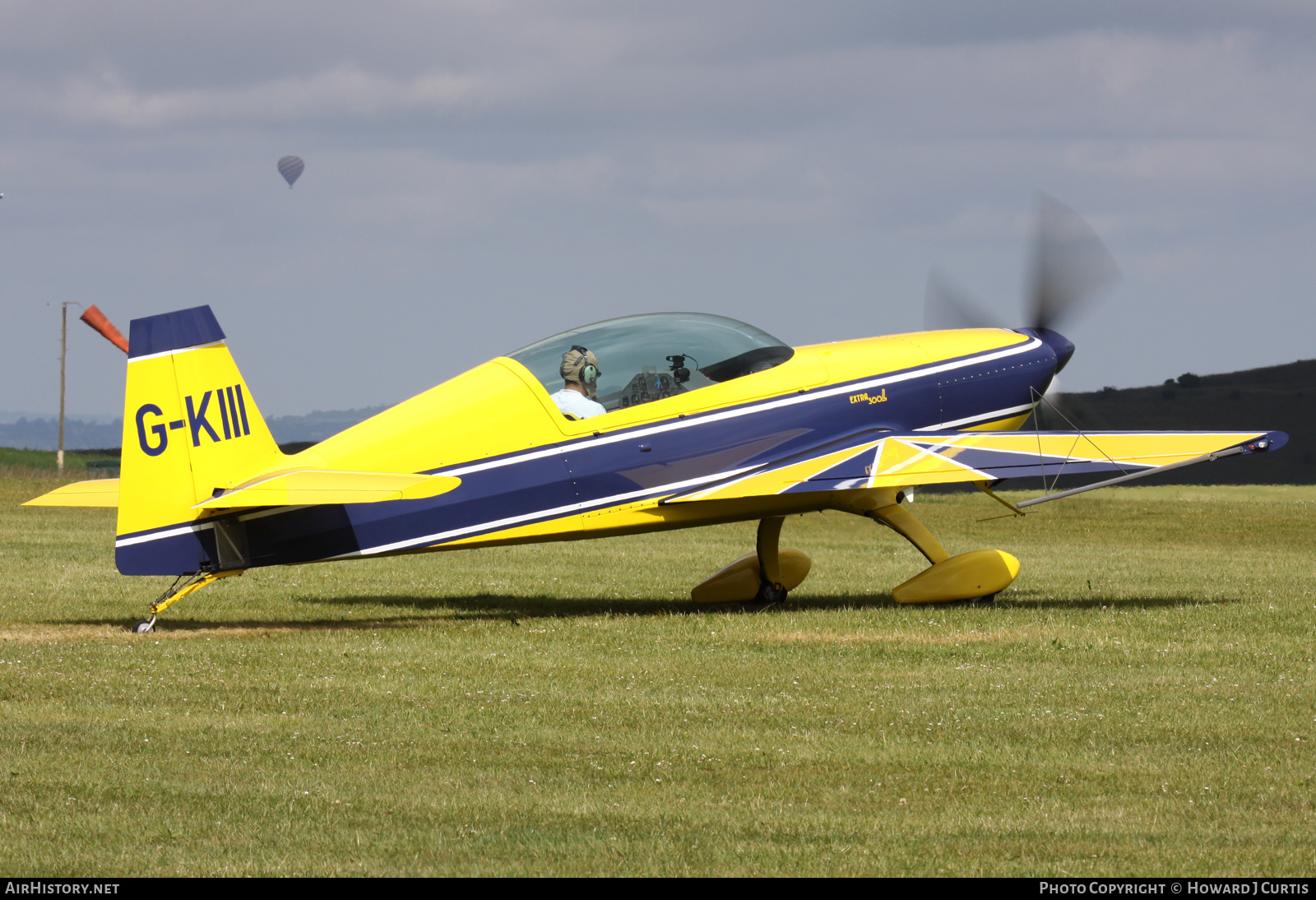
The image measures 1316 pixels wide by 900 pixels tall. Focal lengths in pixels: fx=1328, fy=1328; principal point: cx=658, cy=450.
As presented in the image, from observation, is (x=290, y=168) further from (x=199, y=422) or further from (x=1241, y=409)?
(x=1241, y=409)

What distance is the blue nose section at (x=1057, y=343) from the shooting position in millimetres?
14656

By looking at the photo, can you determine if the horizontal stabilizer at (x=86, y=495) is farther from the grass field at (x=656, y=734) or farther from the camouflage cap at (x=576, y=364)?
the camouflage cap at (x=576, y=364)

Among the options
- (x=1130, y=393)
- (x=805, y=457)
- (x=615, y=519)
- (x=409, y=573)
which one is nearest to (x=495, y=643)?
(x=615, y=519)

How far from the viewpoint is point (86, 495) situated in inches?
468

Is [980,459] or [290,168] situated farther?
[290,168]

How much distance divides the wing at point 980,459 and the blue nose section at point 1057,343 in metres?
1.91

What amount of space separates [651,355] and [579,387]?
77 cm

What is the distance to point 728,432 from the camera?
12.6m

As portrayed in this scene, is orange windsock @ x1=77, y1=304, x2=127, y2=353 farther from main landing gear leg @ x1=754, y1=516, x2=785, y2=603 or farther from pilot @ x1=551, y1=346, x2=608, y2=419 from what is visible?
main landing gear leg @ x1=754, y1=516, x2=785, y2=603

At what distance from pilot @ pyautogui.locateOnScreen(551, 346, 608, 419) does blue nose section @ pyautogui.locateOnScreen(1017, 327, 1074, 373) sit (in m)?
5.35

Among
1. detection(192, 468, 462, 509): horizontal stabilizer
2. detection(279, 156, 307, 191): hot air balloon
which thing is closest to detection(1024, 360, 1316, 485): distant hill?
detection(279, 156, 307, 191): hot air balloon

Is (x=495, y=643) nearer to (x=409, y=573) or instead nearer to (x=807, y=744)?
(x=807, y=744)

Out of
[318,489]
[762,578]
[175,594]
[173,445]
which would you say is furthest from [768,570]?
[173,445]

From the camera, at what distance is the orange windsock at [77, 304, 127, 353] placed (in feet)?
41.6
